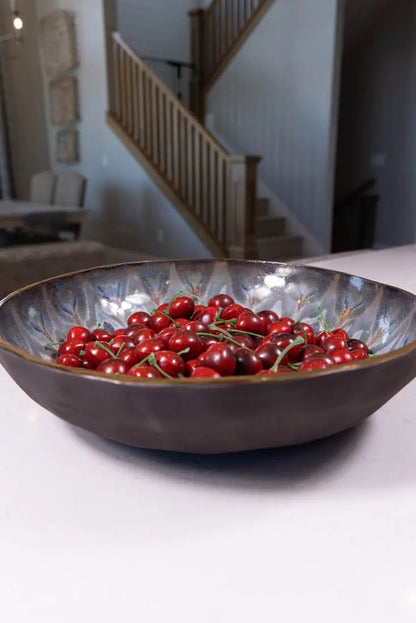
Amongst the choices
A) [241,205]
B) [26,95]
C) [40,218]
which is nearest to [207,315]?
[40,218]

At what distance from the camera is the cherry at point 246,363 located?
503mm

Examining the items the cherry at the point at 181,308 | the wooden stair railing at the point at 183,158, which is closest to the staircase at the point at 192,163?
the wooden stair railing at the point at 183,158

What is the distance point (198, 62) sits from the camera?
619cm

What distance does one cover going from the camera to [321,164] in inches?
195

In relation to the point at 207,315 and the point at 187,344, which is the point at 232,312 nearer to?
the point at 207,315

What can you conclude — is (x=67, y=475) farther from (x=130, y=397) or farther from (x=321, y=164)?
(x=321, y=164)

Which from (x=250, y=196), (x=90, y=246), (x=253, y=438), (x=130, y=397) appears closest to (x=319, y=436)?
(x=253, y=438)

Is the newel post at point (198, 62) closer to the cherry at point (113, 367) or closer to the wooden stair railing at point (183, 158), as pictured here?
the wooden stair railing at point (183, 158)

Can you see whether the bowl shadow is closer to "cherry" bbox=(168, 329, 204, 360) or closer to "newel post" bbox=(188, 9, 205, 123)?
"cherry" bbox=(168, 329, 204, 360)

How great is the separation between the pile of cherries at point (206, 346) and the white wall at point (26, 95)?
6.62 meters

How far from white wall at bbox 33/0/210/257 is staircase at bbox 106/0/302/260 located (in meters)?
0.14

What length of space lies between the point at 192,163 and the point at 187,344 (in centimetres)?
436

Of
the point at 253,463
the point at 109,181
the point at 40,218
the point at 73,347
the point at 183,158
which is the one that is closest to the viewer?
the point at 253,463

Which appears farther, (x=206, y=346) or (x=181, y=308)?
Answer: (x=181, y=308)
